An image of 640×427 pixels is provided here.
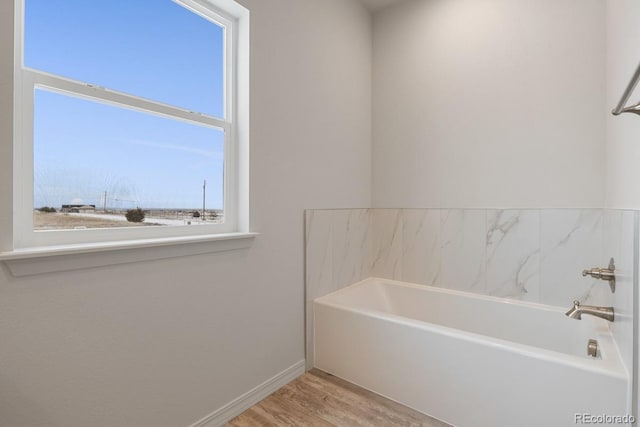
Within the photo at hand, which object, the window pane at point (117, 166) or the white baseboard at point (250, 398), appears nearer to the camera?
the window pane at point (117, 166)

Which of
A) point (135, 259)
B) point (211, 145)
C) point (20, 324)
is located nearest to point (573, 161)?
point (211, 145)

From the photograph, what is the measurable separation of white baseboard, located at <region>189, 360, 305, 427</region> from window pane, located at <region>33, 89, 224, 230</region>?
0.99 m

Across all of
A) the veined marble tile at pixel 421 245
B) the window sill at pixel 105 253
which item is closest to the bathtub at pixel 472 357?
the veined marble tile at pixel 421 245

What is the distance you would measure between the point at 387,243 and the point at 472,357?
1.24 meters

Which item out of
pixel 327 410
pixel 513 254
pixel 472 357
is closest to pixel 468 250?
pixel 513 254

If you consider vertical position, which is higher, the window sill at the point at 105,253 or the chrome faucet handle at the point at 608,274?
the window sill at the point at 105,253

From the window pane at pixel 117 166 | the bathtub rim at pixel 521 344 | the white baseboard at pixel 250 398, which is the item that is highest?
the window pane at pixel 117 166

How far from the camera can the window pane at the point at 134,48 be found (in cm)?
116

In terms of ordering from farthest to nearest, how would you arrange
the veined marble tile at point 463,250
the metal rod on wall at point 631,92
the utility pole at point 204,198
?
the veined marble tile at point 463,250, the utility pole at point 204,198, the metal rod on wall at point 631,92

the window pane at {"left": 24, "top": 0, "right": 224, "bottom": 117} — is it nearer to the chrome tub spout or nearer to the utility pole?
the utility pole

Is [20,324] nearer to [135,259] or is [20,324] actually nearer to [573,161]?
[135,259]

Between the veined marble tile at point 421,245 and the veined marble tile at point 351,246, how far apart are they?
0.32 metres

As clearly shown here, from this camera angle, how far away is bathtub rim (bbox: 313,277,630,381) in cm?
127

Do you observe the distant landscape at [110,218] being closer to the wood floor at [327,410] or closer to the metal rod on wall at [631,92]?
the wood floor at [327,410]
